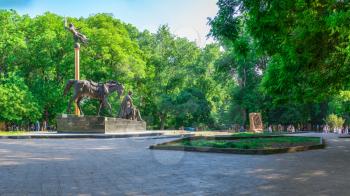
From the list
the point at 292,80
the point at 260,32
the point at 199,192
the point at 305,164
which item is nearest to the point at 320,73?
the point at 292,80

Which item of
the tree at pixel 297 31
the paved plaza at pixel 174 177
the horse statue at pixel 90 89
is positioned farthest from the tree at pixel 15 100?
the paved plaza at pixel 174 177

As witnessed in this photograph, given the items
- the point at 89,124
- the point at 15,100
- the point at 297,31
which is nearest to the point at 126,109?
the point at 89,124

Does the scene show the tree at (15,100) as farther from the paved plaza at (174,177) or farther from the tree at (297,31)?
the paved plaza at (174,177)

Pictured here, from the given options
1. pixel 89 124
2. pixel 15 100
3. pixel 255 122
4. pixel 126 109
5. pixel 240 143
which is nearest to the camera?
pixel 240 143

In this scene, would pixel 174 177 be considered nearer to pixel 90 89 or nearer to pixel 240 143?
pixel 240 143

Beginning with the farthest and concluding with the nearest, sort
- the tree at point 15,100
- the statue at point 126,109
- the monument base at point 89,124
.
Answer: the tree at point 15,100 < the statue at point 126,109 < the monument base at point 89,124

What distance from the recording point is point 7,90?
42.4 metres

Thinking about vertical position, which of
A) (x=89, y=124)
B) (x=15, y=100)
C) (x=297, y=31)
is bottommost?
(x=89, y=124)

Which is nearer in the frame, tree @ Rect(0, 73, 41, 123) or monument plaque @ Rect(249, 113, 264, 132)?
monument plaque @ Rect(249, 113, 264, 132)

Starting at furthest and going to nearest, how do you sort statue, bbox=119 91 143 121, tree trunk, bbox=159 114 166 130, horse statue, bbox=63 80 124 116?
tree trunk, bbox=159 114 166 130 < statue, bbox=119 91 143 121 < horse statue, bbox=63 80 124 116

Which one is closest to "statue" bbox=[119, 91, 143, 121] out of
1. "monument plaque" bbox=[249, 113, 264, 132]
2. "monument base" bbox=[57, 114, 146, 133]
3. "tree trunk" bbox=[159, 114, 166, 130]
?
"monument base" bbox=[57, 114, 146, 133]

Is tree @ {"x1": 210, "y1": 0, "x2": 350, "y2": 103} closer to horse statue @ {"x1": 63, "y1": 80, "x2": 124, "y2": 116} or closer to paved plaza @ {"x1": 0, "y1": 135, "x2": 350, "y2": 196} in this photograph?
paved plaza @ {"x1": 0, "y1": 135, "x2": 350, "y2": 196}

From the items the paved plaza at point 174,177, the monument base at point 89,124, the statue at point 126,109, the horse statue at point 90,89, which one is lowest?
the paved plaza at point 174,177

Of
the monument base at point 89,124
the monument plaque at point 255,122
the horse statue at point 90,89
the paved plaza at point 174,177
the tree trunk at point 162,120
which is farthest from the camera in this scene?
the tree trunk at point 162,120
